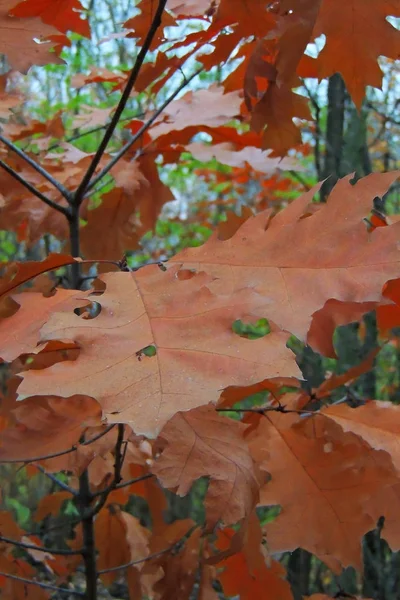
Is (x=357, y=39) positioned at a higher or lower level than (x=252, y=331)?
higher

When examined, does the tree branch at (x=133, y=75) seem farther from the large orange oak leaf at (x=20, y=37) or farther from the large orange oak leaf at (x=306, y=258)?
the large orange oak leaf at (x=306, y=258)

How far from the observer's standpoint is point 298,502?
84 cm

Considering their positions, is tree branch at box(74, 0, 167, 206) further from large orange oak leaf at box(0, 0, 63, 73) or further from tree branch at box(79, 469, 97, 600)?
tree branch at box(79, 469, 97, 600)

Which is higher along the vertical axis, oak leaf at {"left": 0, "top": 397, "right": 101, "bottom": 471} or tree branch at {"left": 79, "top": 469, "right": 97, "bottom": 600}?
oak leaf at {"left": 0, "top": 397, "right": 101, "bottom": 471}

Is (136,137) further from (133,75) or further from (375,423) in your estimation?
(375,423)

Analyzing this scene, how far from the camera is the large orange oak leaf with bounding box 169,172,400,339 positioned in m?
0.55

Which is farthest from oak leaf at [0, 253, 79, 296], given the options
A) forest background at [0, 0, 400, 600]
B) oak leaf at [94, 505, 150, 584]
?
oak leaf at [94, 505, 150, 584]

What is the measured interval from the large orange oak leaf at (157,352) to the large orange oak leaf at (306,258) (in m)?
0.02

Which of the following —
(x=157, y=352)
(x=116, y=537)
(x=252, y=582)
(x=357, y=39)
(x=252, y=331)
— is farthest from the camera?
(x=252, y=331)

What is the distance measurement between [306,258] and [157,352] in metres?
0.19

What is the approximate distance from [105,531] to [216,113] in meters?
1.05

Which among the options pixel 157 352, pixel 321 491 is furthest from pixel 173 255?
pixel 157 352

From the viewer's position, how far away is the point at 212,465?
601 millimetres

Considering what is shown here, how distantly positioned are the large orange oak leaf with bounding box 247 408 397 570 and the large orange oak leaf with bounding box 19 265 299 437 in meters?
0.40
